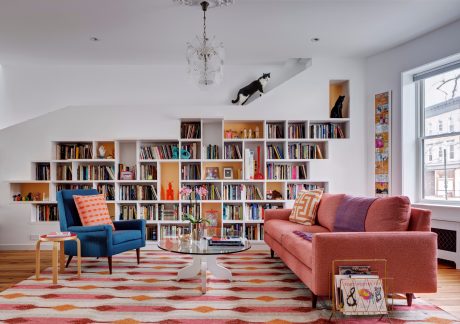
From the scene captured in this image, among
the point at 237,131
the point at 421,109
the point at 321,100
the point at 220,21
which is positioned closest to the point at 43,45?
the point at 220,21

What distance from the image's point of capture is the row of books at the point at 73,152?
5.81 meters

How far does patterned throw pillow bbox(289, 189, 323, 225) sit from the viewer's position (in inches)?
185

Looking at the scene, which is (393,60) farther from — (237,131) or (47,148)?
(47,148)

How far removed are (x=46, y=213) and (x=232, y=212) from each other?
9.12 ft

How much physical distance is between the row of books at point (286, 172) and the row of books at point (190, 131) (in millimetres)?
1209

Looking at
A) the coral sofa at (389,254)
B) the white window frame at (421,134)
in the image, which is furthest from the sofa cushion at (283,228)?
the white window frame at (421,134)

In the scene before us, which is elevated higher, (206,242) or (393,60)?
(393,60)

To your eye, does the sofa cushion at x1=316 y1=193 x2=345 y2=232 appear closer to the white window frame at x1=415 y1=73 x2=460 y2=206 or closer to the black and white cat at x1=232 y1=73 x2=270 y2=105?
the white window frame at x1=415 y1=73 x2=460 y2=206

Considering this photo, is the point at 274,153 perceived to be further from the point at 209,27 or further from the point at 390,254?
the point at 390,254

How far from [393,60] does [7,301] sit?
17.7 feet

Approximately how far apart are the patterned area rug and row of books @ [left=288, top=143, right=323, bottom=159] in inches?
80.3

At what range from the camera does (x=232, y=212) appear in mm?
5859

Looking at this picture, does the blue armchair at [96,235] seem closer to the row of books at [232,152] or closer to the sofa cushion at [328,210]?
the row of books at [232,152]

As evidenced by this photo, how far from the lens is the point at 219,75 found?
4.14 meters
